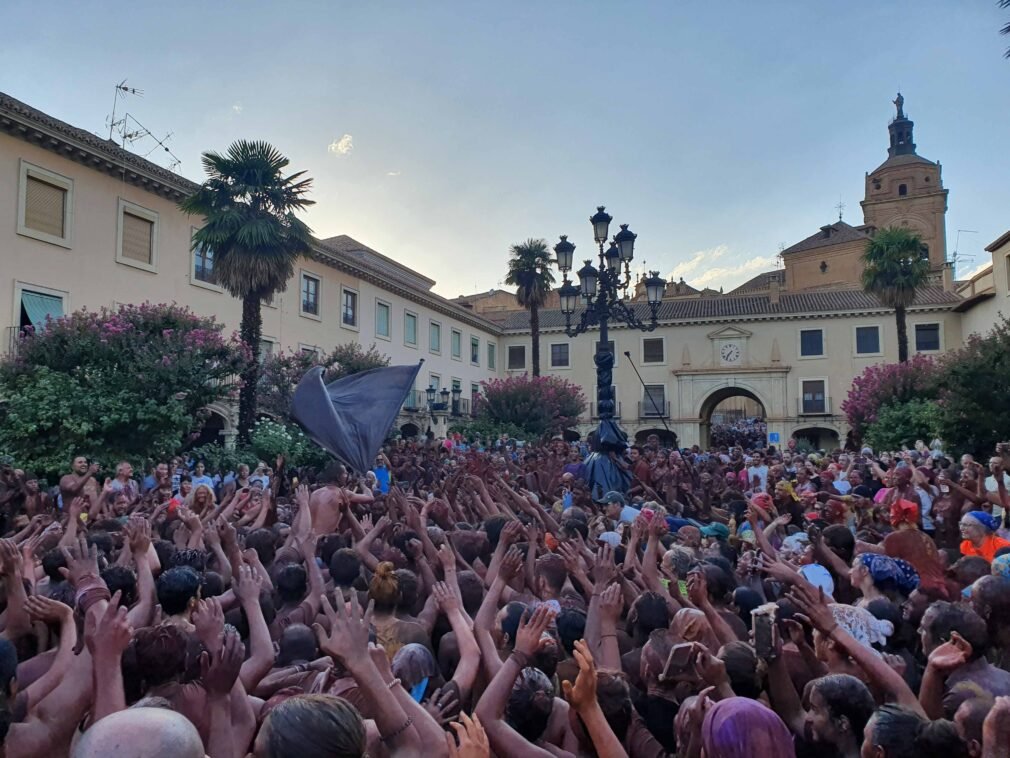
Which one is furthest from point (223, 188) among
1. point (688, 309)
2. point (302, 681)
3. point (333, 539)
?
point (688, 309)

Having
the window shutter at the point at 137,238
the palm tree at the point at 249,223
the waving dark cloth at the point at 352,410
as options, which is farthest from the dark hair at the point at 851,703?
the window shutter at the point at 137,238

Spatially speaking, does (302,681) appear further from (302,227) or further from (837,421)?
(837,421)

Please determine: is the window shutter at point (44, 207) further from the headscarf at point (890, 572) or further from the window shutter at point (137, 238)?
the headscarf at point (890, 572)

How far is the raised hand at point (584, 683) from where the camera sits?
2151mm

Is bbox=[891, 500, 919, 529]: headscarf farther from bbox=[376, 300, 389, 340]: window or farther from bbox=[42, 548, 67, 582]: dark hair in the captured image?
bbox=[376, 300, 389, 340]: window

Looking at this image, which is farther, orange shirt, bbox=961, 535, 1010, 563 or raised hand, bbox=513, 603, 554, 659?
orange shirt, bbox=961, 535, 1010, 563

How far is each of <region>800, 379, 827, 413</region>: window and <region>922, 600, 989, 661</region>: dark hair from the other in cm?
4320

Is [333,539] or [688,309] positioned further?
[688,309]

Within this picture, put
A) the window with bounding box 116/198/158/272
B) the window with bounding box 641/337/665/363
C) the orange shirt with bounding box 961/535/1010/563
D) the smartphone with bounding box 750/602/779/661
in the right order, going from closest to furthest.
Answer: the smartphone with bounding box 750/602/779/661 → the orange shirt with bounding box 961/535/1010/563 → the window with bounding box 116/198/158/272 → the window with bounding box 641/337/665/363

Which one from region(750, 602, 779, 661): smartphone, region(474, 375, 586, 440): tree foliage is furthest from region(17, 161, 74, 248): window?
region(750, 602, 779, 661): smartphone

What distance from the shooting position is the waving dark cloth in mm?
9383

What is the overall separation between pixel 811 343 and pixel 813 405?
3.63 metres

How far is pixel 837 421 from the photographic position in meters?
42.3

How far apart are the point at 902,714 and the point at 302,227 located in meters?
19.9
